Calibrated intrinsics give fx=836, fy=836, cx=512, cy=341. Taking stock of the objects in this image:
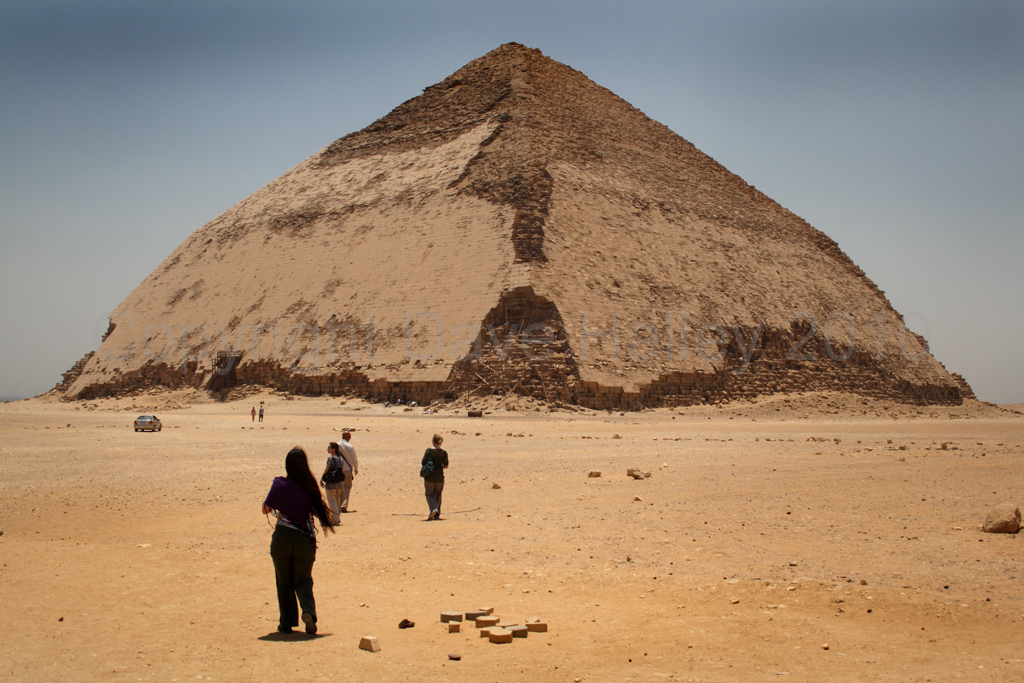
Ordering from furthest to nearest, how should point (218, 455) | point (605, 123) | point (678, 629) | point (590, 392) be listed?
point (605, 123) → point (590, 392) → point (218, 455) → point (678, 629)

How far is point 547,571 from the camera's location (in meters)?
6.55

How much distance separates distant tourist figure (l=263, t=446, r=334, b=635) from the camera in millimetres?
5125

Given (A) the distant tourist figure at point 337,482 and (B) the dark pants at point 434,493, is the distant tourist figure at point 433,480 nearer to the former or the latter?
(B) the dark pants at point 434,493

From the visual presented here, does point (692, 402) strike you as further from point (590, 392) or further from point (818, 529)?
point (818, 529)

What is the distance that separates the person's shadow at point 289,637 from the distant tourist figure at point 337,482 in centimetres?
326

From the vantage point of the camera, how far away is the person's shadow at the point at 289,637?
4980 millimetres

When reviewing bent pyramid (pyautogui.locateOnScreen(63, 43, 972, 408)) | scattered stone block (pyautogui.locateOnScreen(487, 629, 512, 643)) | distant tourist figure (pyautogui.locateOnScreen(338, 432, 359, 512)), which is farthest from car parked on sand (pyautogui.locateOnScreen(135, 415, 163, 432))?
scattered stone block (pyautogui.locateOnScreen(487, 629, 512, 643))

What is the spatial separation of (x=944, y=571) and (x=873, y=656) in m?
1.85

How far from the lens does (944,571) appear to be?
6.18 meters

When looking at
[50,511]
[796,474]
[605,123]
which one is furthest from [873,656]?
[605,123]

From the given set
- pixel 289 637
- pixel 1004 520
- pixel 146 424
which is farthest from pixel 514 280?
pixel 289 637

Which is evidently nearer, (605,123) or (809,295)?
(809,295)

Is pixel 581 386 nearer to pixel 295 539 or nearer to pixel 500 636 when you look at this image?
pixel 295 539

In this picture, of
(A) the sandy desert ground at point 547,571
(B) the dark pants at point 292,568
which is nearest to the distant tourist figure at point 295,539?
(B) the dark pants at point 292,568
